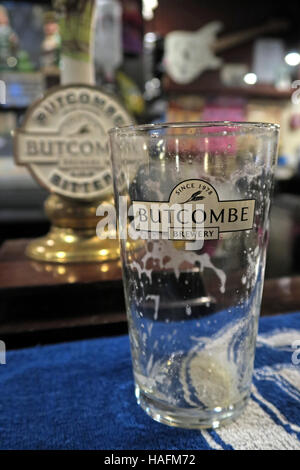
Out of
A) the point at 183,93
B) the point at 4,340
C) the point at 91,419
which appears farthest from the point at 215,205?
the point at 183,93

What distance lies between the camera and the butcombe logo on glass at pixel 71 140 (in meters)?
0.61

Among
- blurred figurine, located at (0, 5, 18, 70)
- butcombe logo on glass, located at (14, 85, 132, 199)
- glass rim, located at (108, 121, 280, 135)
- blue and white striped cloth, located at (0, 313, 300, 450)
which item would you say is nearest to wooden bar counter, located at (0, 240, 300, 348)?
blue and white striped cloth, located at (0, 313, 300, 450)

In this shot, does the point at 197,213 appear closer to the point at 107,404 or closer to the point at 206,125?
the point at 206,125

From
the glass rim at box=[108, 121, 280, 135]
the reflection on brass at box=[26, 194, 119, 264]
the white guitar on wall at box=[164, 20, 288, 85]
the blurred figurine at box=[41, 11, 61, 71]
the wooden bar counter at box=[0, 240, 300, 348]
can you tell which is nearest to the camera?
the glass rim at box=[108, 121, 280, 135]

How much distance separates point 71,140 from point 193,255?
0.39 metres

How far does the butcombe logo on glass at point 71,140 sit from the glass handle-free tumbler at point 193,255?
31 cm

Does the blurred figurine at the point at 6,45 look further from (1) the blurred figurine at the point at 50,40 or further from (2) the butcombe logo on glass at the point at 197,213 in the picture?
(2) the butcombe logo on glass at the point at 197,213

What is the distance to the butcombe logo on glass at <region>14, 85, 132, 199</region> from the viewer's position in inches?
24.2

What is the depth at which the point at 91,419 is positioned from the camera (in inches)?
12.4

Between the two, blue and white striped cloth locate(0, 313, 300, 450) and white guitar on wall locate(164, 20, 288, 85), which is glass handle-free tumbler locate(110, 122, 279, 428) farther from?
white guitar on wall locate(164, 20, 288, 85)

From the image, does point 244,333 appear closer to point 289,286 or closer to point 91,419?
point 91,419

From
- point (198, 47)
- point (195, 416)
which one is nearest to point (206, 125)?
point (195, 416)

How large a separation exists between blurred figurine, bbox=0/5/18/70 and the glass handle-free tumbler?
2.66 meters

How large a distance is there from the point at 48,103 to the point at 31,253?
24 centimetres
